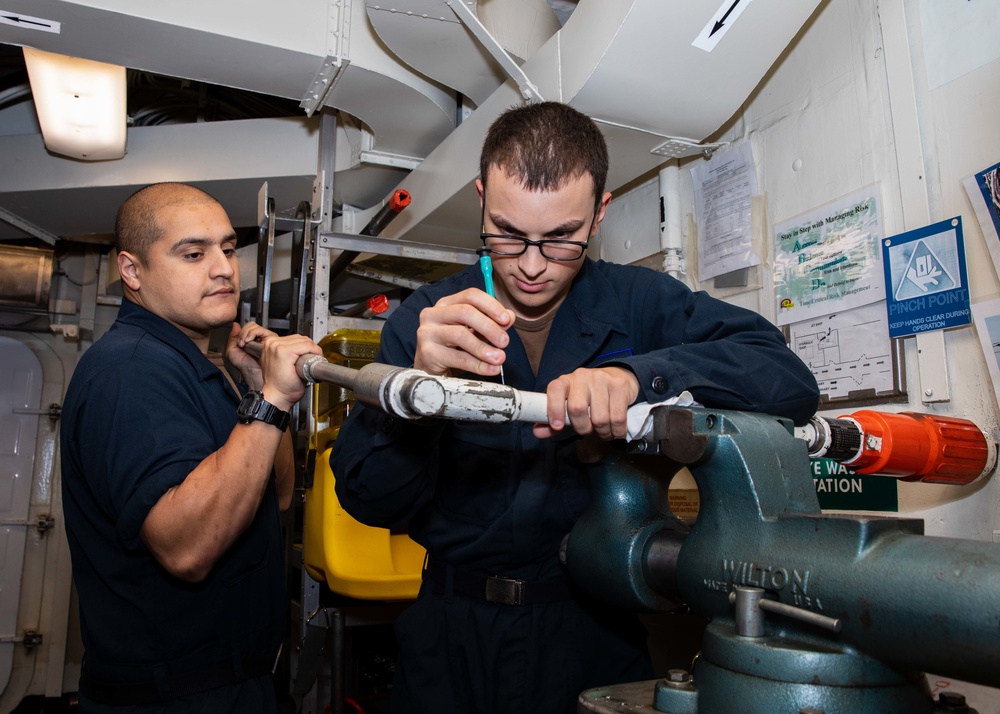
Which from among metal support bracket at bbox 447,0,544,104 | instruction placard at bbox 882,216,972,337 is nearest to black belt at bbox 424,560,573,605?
instruction placard at bbox 882,216,972,337

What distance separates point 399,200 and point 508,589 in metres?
1.74

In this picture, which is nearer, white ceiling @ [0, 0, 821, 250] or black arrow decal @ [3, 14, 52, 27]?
white ceiling @ [0, 0, 821, 250]

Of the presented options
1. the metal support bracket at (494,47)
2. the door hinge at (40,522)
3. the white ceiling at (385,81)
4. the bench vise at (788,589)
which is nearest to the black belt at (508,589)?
the bench vise at (788,589)

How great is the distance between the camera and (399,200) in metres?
2.70

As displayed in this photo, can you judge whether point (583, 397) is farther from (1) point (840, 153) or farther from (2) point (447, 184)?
(2) point (447, 184)

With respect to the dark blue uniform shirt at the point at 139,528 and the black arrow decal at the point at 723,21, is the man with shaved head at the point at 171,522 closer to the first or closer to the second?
the dark blue uniform shirt at the point at 139,528

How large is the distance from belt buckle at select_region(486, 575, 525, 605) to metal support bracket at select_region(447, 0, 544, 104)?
57.2 inches

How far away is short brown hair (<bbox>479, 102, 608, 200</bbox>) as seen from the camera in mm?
1231

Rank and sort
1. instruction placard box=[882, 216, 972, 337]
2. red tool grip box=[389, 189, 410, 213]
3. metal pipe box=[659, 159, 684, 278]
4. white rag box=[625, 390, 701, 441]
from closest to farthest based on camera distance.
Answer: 1. white rag box=[625, 390, 701, 441]
2. instruction placard box=[882, 216, 972, 337]
3. metal pipe box=[659, 159, 684, 278]
4. red tool grip box=[389, 189, 410, 213]

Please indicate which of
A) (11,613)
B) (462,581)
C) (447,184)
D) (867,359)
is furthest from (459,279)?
(11,613)

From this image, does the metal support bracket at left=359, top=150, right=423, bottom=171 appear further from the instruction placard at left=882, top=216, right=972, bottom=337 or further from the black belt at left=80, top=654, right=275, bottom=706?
the black belt at left=80, top=654, right=275, bottom=706

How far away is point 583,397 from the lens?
85 cm

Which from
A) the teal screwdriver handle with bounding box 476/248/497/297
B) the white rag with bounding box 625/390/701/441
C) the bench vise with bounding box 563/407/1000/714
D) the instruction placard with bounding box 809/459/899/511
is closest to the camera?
the bench vise with bounding box 563/407/1000/714

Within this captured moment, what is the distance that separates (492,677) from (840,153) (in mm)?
1474
